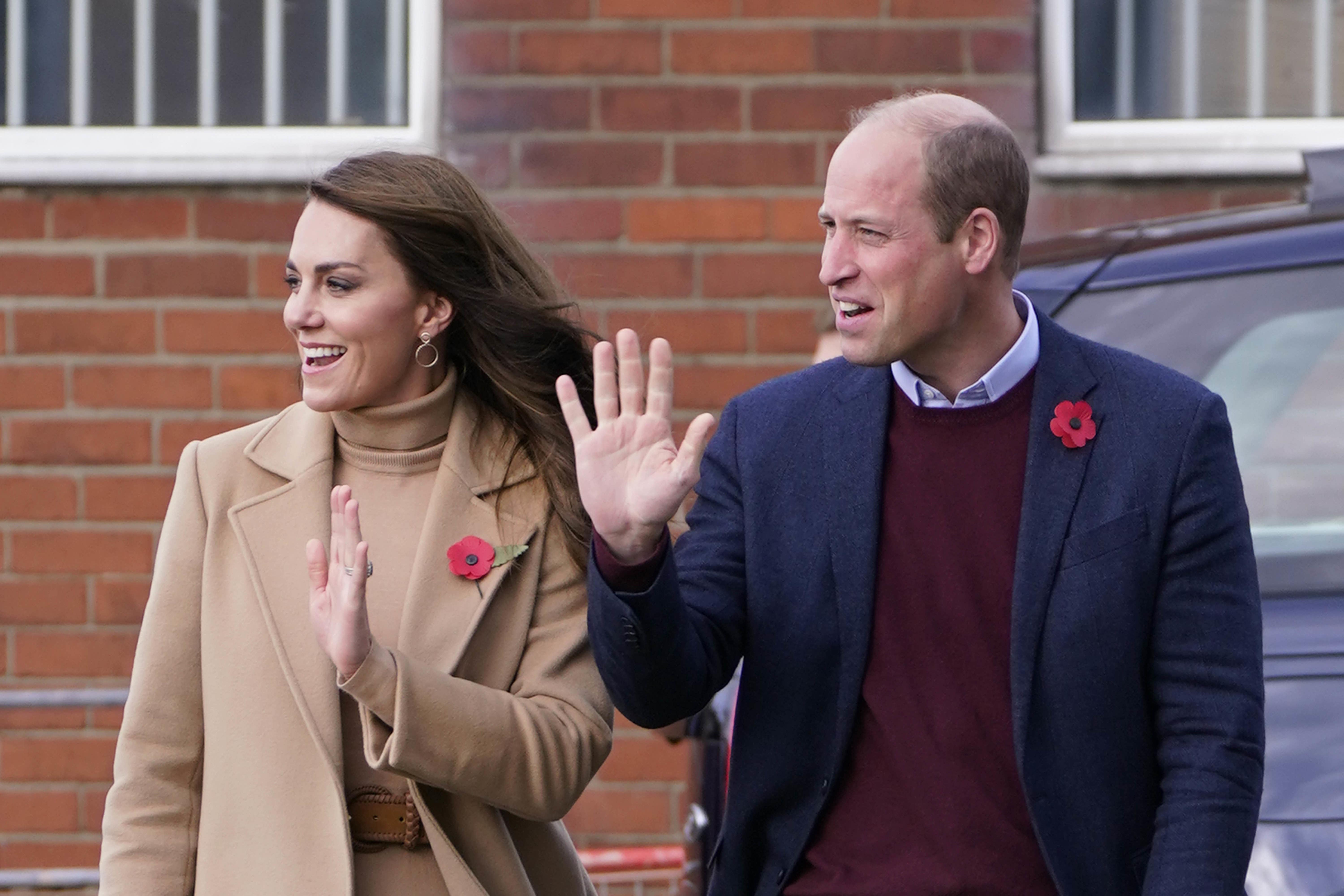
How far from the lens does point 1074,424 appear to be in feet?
8.16

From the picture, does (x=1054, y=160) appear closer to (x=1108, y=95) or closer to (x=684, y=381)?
(x=1108, y=95)

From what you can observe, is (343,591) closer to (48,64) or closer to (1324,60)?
(48,64)

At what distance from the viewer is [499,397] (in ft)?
10.0

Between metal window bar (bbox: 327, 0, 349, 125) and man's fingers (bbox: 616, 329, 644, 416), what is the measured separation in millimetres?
3516

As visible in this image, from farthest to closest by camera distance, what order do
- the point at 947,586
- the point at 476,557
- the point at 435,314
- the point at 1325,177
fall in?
the point at 1325,177, the point at 435,314, the point at 476,557, the point at 947,586

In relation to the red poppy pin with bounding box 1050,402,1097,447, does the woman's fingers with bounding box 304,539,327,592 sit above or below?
below

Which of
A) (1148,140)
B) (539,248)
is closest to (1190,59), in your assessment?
(1148,140)

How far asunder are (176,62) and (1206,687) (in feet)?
14.3

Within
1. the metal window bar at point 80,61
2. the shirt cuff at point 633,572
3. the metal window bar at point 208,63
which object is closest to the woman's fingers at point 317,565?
the shirt cuff at point 633,572

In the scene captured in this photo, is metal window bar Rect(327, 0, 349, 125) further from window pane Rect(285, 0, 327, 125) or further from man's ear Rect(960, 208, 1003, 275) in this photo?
man's ear Rect(960, 208, 1003, 275)

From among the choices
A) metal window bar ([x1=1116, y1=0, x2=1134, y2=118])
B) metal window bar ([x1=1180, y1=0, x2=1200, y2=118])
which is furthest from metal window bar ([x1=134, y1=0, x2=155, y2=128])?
metal window bar ([x1=1180, y1=0, x2=1200, y2=118])

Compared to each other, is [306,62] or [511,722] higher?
[306,62]

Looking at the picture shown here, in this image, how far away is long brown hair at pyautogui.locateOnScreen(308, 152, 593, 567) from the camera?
9.45 ft

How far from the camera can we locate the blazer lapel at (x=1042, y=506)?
2379mm
